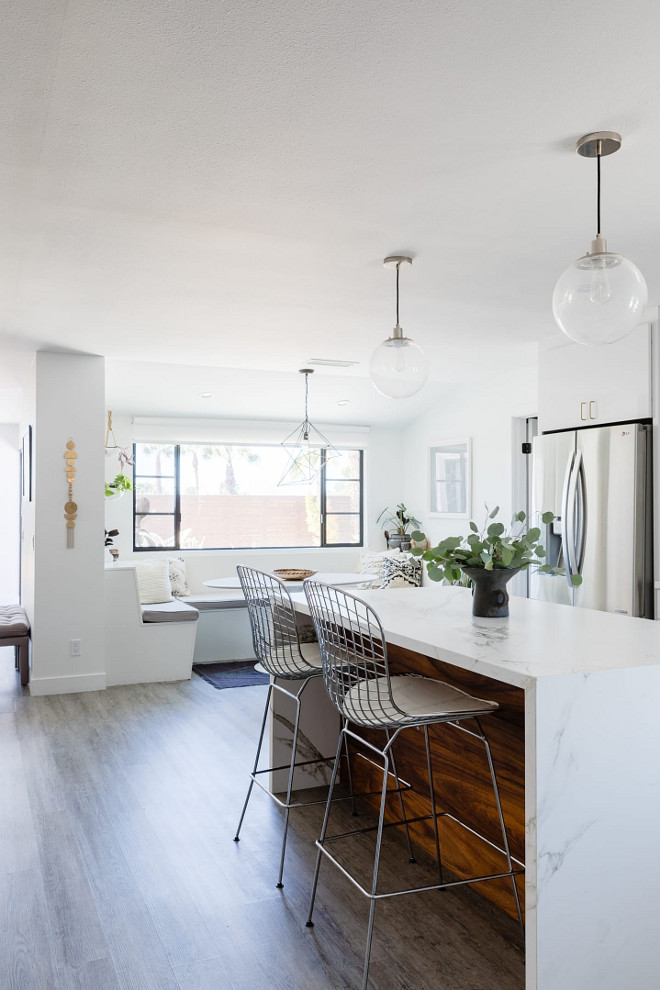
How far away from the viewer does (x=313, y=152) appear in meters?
2.36

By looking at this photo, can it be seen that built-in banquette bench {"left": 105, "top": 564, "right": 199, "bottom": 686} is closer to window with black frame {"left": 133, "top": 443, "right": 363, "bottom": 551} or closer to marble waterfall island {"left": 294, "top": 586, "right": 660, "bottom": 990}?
window with black frame {"left": 133, "top": 443, "right": 363, "bottom": 551}

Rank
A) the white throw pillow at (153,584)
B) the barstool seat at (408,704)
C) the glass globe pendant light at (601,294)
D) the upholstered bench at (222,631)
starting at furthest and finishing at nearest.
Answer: the upholstered bench at (222,631), the white throw pillow at (153,584), the barstool seat at (408,704), the glass globe pendant light at (601,294)

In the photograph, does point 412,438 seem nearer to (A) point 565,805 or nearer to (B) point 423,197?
(B) point 423,197

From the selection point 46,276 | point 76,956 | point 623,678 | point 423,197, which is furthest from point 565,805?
point 46,276

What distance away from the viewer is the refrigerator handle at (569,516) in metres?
4.58

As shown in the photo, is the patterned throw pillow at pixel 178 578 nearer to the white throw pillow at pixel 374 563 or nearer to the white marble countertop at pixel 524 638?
the white throw pillow at pixel 374 563

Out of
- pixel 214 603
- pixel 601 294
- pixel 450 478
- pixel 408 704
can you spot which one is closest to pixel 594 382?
pixel 601 294

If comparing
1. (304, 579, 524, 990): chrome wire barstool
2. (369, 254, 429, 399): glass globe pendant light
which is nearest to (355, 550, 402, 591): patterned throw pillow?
(369, 254, 429, 399): glass globe pendant light

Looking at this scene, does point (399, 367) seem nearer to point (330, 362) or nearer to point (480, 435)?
point (330, 362)

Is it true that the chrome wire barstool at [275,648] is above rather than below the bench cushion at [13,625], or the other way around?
above

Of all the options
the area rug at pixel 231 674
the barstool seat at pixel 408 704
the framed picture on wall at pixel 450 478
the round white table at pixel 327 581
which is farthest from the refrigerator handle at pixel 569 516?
the framed picture on wall at pixel 450 478

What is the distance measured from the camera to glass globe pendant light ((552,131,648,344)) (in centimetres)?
216

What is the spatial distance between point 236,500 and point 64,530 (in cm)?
334

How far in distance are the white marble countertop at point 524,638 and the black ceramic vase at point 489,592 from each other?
4 centimetres
